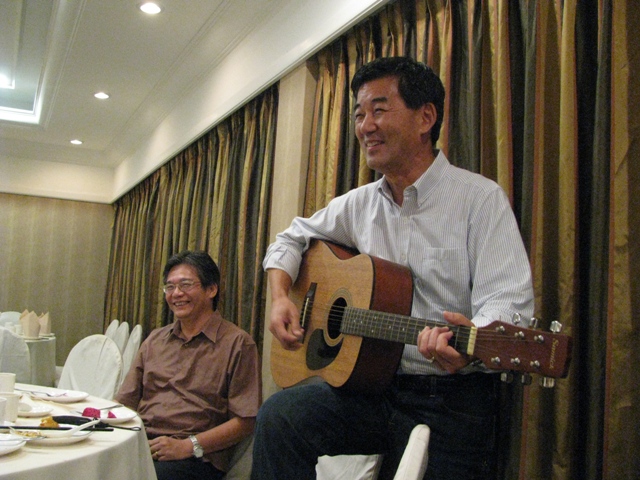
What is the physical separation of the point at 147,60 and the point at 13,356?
245cm

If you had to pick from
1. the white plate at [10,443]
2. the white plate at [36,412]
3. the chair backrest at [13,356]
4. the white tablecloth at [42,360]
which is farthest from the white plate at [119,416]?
the white tablecloth at [42,360]

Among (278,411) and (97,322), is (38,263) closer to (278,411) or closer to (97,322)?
(97,322)

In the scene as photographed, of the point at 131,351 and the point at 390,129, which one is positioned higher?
the point at 390,129

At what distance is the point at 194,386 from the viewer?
7.36 ft

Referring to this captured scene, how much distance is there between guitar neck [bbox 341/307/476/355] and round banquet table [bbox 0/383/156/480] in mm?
630

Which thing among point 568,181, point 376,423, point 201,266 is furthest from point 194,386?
point 568,181

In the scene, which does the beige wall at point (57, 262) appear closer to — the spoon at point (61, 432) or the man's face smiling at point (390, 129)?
the spoon at point (61, 432)

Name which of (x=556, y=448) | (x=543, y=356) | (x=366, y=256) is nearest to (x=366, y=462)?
(x=556, y=448)

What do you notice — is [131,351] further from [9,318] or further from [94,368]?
[9,318]

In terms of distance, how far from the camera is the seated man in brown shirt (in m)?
2.08

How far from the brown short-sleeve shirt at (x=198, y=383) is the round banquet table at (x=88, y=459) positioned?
0.54 metres

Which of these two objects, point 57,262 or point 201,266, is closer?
point 201,266

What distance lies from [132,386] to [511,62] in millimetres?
1884

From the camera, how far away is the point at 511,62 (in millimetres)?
1848
